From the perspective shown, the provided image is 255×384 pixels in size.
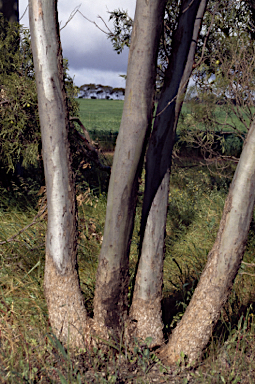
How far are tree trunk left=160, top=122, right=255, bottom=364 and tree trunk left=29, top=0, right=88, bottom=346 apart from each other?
2.65 ft

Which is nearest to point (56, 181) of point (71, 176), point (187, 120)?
point (71, 176)

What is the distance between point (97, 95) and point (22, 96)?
9956cm

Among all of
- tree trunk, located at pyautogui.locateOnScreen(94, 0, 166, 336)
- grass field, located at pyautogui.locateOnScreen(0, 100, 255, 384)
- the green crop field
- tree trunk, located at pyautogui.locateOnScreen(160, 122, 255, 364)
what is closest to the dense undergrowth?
grass field, located at pyautogui.locateOnScreen(0, 100, 255, 384)

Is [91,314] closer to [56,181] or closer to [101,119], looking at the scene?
[56,181]

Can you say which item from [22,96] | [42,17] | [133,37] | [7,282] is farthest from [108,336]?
[22,96]

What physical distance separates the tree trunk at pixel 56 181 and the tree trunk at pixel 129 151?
25cm

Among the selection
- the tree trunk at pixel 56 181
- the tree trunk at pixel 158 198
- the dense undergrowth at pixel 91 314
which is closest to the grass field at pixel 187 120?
the dense undergrowth at pixel 91 314

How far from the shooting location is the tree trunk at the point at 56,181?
7.14 feet

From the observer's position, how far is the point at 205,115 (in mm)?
5871

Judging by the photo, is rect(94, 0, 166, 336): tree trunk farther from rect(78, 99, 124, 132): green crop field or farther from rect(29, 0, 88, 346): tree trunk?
rect(78, 99, 124, 132): green crop field

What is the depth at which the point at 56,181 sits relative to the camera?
2322 millimetres

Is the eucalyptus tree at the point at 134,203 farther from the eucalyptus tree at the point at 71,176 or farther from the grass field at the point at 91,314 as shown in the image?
the grass field at the point at 91,314

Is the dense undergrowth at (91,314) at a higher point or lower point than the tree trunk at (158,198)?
lower

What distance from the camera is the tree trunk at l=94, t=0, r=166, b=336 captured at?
6.81ft
